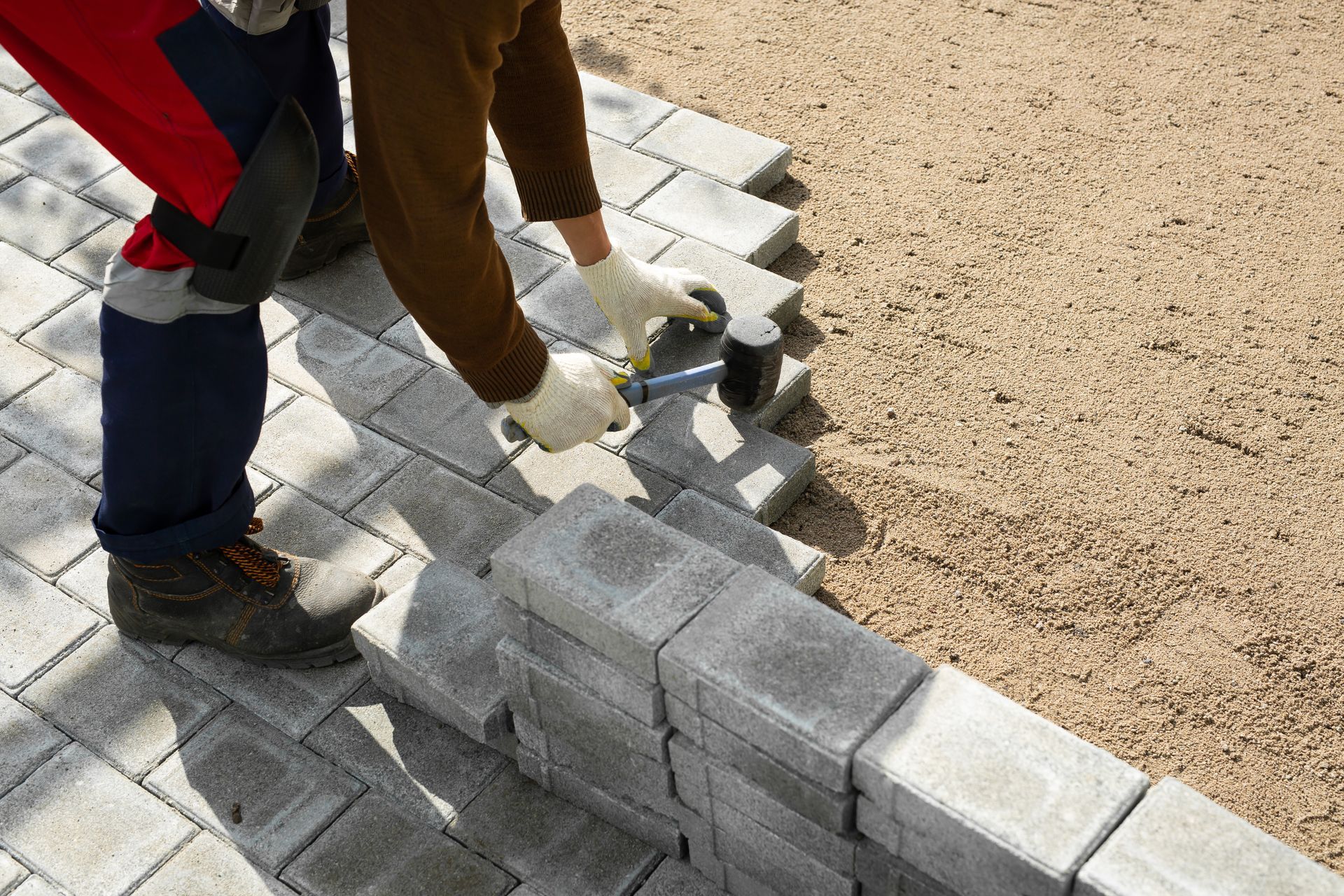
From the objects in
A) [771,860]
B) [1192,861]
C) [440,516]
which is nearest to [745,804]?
[771,860]

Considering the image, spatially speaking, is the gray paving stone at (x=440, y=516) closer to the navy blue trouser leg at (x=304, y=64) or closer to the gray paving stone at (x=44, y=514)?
the gray paving stone at (x=44, y=514)

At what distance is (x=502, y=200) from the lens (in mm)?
4199

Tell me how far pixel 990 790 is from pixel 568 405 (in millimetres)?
1389

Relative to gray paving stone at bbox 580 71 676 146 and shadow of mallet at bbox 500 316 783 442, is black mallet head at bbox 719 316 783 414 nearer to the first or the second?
shadow of mallet at bbox 500 316 783 442

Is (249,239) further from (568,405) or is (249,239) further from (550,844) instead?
(550,844)

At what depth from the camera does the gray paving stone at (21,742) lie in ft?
8.89

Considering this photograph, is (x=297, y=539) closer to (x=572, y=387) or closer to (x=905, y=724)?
(x=572, y=387)

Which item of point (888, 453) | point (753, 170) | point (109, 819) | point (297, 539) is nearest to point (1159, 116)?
point (753, 170)

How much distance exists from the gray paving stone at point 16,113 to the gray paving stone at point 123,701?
2.39 m

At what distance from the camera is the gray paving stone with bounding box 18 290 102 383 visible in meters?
3.65

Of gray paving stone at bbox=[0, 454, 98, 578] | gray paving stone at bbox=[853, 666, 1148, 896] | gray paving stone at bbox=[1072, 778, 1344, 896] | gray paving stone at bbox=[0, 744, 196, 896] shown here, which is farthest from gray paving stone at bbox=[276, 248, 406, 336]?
gray paving stone at bbox=[1072, 778, 1344, 896]

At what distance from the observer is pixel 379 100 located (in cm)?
221

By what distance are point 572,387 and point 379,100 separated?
91 cm

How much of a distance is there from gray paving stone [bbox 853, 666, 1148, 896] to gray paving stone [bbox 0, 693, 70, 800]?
180 cm
